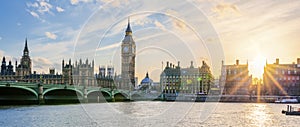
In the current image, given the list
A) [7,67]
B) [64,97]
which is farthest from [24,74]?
[64,97]

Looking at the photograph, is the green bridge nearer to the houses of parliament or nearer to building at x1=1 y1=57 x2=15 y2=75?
the houses of parliament

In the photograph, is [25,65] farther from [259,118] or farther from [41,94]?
[259,118]

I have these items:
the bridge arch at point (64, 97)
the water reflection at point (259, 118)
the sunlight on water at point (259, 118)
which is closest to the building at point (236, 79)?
the bridge arch at point (64, 97)

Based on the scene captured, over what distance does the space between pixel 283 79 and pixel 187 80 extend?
37.7m

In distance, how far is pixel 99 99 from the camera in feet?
325

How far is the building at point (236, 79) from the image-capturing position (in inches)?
5074

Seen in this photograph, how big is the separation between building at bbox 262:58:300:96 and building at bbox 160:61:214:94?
20.8 metres

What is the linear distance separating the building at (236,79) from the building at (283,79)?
378 inches

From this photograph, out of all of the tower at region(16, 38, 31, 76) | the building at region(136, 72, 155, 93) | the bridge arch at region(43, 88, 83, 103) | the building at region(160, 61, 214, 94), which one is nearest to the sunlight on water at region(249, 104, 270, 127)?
the bridge arch at region(43, 88, 83, 103)

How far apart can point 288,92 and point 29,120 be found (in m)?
95.4

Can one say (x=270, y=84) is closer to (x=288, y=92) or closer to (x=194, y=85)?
(x=288, y=92)

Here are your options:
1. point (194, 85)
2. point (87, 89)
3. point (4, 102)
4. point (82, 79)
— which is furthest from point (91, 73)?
point (4, 102)

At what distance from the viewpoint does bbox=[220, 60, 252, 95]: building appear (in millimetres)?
128875

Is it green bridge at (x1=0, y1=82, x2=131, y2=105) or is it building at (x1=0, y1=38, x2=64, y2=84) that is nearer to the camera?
green bridge at (x1=0, y1=82, x2=131, y2=105)
